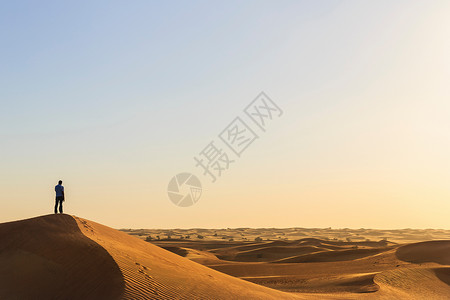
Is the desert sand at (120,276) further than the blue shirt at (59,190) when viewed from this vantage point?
No

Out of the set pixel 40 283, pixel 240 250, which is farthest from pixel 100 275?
pixel 240 250

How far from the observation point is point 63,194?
16594 mm

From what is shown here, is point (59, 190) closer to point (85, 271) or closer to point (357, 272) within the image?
point (85, 271)

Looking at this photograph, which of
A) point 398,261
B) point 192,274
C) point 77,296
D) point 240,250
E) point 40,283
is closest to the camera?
point 77,296

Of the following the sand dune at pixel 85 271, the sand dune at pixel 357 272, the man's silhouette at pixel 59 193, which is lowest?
the sand dune at pixel 357 272

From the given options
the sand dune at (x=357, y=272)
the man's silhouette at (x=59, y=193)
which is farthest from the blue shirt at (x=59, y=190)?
the sand dune at (x=357, y=272)

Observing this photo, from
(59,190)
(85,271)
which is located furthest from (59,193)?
(85,271)

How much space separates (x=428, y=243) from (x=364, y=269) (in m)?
8.14

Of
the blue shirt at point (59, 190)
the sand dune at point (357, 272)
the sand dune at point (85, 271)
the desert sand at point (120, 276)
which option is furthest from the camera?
the blue shirt at point (59, 190)

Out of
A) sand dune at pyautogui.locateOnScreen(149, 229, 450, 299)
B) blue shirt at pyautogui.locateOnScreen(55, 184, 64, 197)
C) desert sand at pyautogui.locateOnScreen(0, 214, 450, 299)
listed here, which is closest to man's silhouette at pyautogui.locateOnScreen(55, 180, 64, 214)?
blue shirt at pyautogui.locateOnScreen(55, 184, 64, 197)

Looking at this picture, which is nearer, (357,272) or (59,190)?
(59,190)

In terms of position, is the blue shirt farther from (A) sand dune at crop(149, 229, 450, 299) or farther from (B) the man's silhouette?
(A) sand dune at crop(149, 229, 450, 299)

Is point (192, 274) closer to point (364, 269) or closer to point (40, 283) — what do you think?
point (40, 283)

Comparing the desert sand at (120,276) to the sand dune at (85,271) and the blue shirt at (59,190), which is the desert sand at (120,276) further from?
the blue shirt at (59,190)
